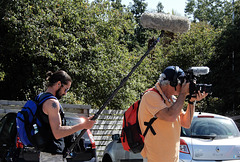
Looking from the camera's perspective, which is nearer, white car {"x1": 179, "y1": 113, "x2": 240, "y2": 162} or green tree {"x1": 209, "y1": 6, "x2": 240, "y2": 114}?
white car {"x1": 179, "y1": 113, "x2": 240, "y2": 162}

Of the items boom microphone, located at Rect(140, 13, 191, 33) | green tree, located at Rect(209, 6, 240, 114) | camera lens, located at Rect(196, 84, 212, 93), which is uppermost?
boom microphone, located at Rect(140, 13, 191, 33)

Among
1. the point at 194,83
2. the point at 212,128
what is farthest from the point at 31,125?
the point at 212,128

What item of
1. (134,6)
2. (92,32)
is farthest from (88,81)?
(134,6)

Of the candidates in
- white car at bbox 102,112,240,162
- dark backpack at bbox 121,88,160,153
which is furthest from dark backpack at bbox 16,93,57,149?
white car at bbox 102,112,240,162

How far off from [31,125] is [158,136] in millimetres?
1242

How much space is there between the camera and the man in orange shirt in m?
3.41

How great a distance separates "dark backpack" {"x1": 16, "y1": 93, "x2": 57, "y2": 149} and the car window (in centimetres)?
312

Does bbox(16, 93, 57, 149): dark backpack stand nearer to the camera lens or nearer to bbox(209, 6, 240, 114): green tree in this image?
the camera lens

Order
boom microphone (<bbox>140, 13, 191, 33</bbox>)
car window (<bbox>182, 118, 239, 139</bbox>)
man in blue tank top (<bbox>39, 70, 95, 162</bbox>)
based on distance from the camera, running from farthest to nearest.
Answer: car window (<bbox>182, 118, 239, 139</bbox>) < boom microphone (<bbox>140, 13, 191, 33</bbox>) < man in blue tank top (<bbox>39, 70, 95, 162</bbox>)

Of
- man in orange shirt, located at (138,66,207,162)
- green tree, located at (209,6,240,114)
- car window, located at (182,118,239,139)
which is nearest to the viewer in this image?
man in orange shirt, located at (138,66,207,162)

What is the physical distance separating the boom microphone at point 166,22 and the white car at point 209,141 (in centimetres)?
258

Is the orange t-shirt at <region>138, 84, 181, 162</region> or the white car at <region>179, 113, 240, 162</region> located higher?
Result: the orange t-shirt at <region>138, 84, 181, 162</region>

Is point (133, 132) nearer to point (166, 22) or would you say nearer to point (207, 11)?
point (166, 22)

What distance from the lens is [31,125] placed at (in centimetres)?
331
